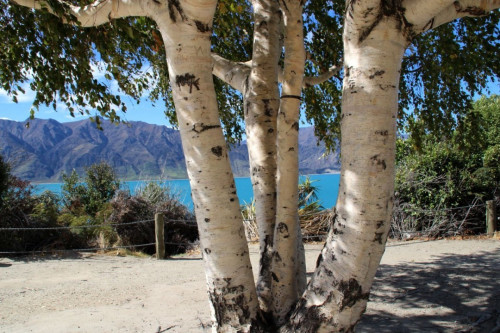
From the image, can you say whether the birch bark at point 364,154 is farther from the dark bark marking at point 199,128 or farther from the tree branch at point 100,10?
the tree branch at point 100,10

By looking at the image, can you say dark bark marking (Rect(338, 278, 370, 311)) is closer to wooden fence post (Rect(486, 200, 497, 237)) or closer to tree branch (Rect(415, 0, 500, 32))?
tree branch (Rect(415, 0, 500, 32))

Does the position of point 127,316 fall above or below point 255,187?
below

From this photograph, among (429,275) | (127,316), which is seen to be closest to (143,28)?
(127,316)

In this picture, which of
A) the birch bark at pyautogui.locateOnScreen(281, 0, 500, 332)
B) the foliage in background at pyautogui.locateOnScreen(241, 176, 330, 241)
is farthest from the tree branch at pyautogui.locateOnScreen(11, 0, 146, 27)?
the foliage in background at pyautogui.locateOnScreen(241, 176, 330, 241)

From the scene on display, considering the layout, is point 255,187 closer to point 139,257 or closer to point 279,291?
point 279,291

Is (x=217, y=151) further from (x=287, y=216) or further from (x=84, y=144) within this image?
Answer: (x=84, y=144)

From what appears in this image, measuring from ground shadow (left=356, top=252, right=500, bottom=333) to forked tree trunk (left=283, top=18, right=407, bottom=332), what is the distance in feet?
6.43

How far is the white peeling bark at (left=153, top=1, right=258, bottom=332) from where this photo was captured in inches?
106

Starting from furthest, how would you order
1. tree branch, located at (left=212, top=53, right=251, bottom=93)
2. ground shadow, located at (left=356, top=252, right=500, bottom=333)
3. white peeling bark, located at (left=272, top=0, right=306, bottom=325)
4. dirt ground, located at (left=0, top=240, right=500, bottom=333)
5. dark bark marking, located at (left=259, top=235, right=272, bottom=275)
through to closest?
1. dirt ground, located at (left=0, top=240, right=500, bottom=333)
2. ground shadow, located at (left=356, top=252, right=500, bottom=333)
3. tree branch, located at (left=212, top=53, right=251, bottom=93)
4. dark bark marking, located at (left=259, top=235, right=272, bottom=275)
5. white peeling bark, located at (left=272, top=0, right=306, bottom=325)

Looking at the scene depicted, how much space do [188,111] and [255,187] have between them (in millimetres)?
1204

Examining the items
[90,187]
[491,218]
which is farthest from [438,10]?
[90,187]

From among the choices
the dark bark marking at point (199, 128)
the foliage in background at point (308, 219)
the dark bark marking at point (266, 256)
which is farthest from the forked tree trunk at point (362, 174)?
the foliage in background at point (308, 219)

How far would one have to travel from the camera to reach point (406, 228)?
1089 cm

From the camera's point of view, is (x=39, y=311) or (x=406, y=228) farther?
(x=406, y=228)
